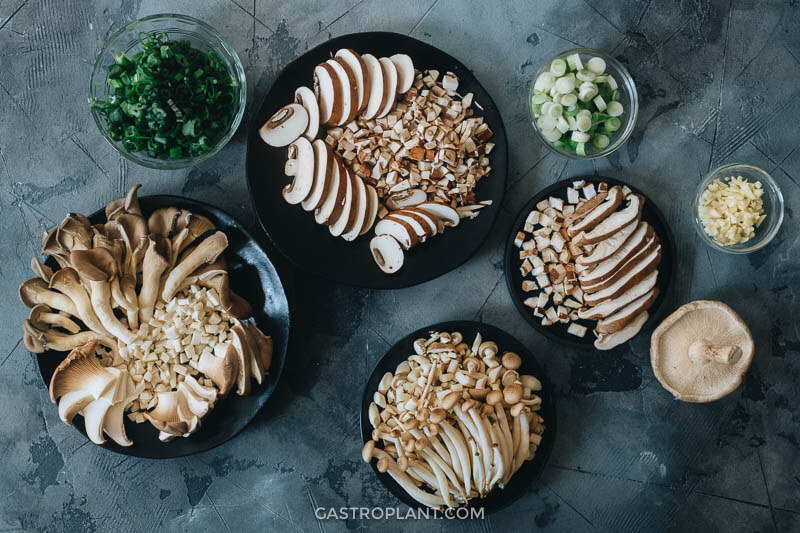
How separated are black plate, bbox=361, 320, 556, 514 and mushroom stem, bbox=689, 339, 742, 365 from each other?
553 mm

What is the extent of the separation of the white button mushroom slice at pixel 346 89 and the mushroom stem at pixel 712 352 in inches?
61.2

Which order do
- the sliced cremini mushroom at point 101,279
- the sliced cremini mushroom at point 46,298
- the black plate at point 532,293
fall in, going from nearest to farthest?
the sliced cremini mushroom at point 101,279 < the sliced cremini mushroom at point 46,298 < the black plate at point 532,293

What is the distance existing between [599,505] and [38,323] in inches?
89.5

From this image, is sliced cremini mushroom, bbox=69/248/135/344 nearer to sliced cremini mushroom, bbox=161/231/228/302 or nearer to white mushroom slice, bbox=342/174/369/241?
sliced cremini mushroom, bbox=161/231/228/302

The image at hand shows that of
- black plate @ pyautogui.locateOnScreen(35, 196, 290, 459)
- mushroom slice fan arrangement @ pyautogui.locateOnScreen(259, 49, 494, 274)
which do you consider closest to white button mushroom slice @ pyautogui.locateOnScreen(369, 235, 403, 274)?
mushroom slice fan arrangement @ pyautogui.locateOnScreen(259, 49, 494, 274)

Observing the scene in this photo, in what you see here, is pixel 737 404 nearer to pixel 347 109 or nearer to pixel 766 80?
pixel 766 80

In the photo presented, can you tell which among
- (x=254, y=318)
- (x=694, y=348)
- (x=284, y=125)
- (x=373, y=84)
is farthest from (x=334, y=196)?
(x=694, y=348)

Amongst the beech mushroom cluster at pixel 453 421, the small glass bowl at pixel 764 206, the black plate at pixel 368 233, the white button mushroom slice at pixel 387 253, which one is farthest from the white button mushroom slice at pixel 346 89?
the small glass bowl at pixel 764 206

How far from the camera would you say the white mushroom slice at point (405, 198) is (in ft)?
7.18

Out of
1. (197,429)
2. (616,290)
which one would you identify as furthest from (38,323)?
(616,290)

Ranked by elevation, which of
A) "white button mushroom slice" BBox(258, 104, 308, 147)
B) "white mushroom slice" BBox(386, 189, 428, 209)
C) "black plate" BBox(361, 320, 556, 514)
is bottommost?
"black plate" BBox(361, 320, 556, 514)

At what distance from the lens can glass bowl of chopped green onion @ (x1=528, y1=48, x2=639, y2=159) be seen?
2.15 meters

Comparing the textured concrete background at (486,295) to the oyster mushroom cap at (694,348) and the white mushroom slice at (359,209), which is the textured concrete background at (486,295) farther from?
the white mushroom slice at (359,209)

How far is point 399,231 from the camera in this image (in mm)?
2107
